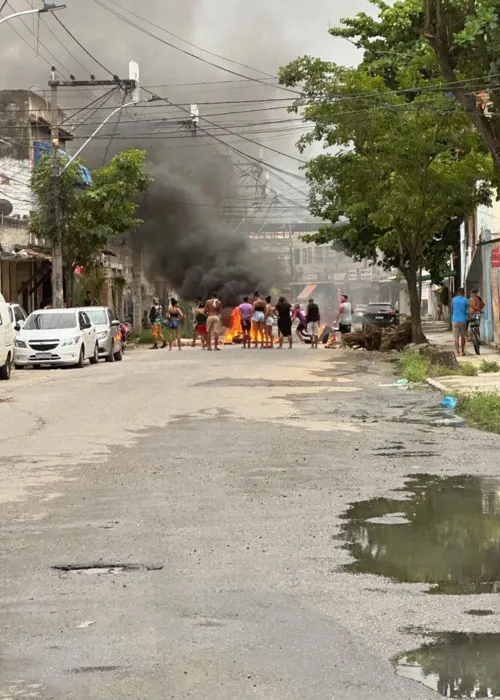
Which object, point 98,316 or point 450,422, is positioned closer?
point 450,422

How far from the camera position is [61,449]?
1206cm

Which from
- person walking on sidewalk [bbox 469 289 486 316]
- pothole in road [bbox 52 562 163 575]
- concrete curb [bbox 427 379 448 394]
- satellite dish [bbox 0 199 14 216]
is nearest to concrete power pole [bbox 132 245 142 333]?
satellite dish [bbox 0 199 14 216]

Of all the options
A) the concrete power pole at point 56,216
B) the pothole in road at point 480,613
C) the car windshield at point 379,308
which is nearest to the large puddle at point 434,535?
the pothole in road at point 480,613

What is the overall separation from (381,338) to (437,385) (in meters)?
14.8

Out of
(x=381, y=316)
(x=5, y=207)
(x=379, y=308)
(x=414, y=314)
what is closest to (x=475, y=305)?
(x=414, y=314)

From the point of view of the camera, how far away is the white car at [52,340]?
2816cm

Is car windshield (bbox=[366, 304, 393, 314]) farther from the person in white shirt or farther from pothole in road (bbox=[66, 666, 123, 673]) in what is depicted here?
pothole in road (bbox=[66, 666, 123, 673])

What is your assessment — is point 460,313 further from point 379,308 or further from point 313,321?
point 379,308

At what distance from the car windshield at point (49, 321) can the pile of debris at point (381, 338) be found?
31.2 ft

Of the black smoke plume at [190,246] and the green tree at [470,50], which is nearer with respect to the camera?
the green tree at [470,50]

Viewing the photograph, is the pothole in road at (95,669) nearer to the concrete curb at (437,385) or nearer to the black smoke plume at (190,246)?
the concrete curb at (437,385)

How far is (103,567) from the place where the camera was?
665 centimetres

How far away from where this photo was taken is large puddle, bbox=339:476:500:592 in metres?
6.38

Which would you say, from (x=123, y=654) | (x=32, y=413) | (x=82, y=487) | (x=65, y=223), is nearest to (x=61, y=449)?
(x=82, y=487)
